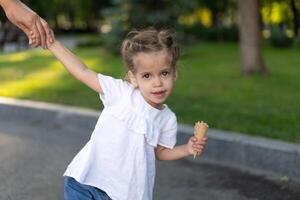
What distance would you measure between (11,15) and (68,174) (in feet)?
2.97

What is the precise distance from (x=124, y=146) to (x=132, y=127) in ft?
0.33

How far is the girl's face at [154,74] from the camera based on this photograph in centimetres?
270

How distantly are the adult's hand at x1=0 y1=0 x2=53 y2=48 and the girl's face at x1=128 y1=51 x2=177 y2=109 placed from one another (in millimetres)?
507

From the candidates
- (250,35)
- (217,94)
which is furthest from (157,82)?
(250,35)

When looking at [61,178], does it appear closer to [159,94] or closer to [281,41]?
[159,94]

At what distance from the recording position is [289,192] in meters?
4.38

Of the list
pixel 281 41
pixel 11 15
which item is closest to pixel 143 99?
pixel 11 15

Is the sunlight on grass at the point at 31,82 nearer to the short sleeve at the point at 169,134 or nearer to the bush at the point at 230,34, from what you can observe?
the short sleeve at the point at 169,134

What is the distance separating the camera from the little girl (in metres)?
2.73

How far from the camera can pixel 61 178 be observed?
4.77 m

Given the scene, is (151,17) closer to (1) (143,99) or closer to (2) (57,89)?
(2) (57,89)

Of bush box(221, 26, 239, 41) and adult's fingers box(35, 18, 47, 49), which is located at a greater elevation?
adult's fingers box(35, 18, 47, 49)

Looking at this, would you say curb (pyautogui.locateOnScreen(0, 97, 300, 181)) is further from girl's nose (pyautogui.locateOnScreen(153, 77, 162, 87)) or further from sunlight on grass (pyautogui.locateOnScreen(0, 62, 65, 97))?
sunlight on grass (pyautogui.locateOnScreen(0, 62, 65, 97))

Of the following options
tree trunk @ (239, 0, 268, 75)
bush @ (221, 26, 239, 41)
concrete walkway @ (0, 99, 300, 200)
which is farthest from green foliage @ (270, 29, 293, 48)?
concrete walkway @ (0, 99, 300, 200)
